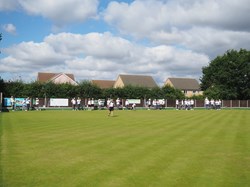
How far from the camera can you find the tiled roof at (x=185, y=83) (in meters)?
121

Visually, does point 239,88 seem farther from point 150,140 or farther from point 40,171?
point 40,171

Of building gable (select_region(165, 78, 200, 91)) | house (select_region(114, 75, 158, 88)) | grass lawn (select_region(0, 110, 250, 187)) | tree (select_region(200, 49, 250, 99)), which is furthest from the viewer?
building gable (select_region(165, 78, 200, 91))

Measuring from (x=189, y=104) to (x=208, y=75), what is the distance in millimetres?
41252

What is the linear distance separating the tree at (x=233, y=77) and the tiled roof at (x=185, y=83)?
3171 cm

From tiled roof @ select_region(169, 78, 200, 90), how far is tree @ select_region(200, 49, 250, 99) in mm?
31708

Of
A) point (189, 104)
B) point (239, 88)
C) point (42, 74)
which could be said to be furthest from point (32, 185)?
point (42, 74)

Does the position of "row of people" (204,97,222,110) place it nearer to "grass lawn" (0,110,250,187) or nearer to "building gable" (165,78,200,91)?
"grass lawn" (0,110,250,187)

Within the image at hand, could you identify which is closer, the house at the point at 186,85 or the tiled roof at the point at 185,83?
the house at the point at 186,85

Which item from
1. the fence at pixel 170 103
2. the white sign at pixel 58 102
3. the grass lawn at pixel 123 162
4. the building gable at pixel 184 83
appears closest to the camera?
the grass lawn at pixel 123 162

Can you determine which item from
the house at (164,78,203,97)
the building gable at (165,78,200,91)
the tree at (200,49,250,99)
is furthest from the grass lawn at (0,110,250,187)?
the building gable at (165,78,200,91)

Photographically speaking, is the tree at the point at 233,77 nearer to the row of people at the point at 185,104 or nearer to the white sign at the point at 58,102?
the row of people at the point at 185,104

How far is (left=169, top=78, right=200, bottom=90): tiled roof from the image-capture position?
398 ft

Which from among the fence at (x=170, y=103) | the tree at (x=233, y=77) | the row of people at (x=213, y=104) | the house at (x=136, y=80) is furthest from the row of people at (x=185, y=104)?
the house at (x=136, y=80)

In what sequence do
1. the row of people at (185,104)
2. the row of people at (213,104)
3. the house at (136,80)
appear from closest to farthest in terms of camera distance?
the row of people at (185,104), the row of people at (213,104), the house at (136,80)
